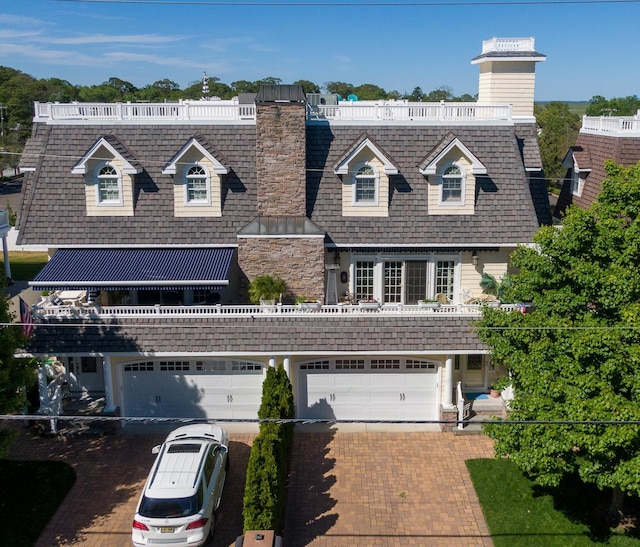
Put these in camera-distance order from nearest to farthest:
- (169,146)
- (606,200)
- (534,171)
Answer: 1. (606,200)
2. (169,146)
3. (534,171)

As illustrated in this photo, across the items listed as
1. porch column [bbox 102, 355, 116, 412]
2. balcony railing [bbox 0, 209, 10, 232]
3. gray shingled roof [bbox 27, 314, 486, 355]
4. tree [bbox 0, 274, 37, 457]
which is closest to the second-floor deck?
gray shingled roof [bbox 27, 314, 486, 355]

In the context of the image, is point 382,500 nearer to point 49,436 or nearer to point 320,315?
point 320,315

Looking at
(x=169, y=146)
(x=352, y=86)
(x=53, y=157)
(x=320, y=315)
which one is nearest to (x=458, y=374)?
(x=320, y=315)

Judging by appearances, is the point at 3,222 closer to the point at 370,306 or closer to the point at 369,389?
the point at 370,306

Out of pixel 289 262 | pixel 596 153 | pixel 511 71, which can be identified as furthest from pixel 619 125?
pixel 289 262

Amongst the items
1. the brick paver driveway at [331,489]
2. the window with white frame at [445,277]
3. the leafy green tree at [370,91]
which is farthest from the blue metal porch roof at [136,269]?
the leafy green tree at [370,91]

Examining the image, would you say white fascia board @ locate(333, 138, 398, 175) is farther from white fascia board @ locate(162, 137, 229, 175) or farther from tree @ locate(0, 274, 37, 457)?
tree @ locate(0, 274, 37, 457)
